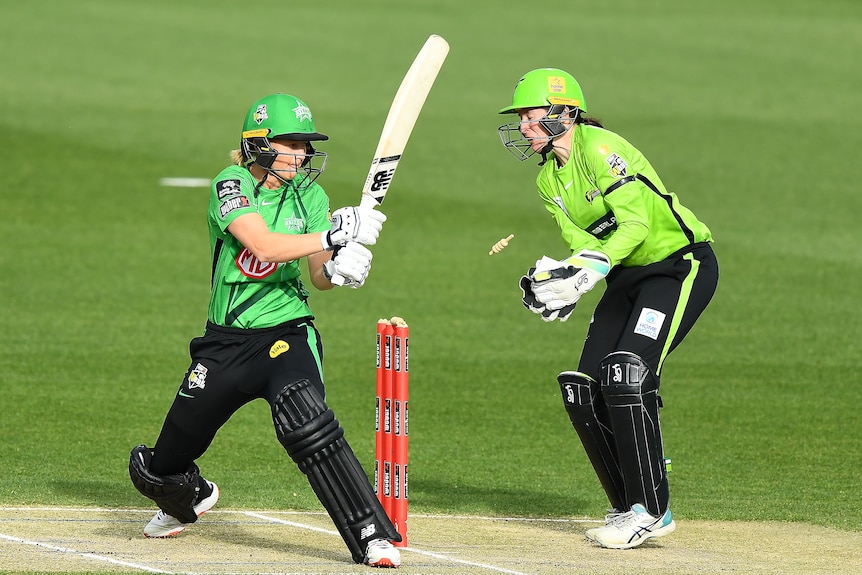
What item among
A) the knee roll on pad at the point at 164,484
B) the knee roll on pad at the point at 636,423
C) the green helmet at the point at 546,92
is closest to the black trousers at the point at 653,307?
the knee roll on pad at the point at 636,423

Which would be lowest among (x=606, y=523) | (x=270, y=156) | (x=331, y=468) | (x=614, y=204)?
(x=606, y=523)

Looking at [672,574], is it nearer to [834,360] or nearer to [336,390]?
[336,390]

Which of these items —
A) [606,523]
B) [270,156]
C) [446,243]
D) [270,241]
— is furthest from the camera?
[446,243]

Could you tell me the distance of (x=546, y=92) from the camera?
7359 millimetres

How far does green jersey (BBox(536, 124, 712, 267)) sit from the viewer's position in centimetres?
715

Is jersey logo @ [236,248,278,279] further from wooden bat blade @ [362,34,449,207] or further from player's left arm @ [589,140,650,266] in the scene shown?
player's left arm @ [589,140,650,266]

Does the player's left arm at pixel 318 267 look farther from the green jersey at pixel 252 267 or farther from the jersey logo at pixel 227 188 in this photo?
the jersey logo at pixel 227 188

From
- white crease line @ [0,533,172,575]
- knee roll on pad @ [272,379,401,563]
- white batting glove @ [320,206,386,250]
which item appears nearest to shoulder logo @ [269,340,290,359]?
knee roll on pad @ [272,379,401,563]

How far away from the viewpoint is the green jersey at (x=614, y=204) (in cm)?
715

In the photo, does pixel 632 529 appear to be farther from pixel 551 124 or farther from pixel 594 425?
pixel 551 124

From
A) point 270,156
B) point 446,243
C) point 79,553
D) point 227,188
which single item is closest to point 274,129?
point 270,156

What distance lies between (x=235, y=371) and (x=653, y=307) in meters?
2.07

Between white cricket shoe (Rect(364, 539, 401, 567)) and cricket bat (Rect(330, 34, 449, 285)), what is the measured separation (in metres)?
1.55

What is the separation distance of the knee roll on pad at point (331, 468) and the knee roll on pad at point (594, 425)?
50.9 inches
